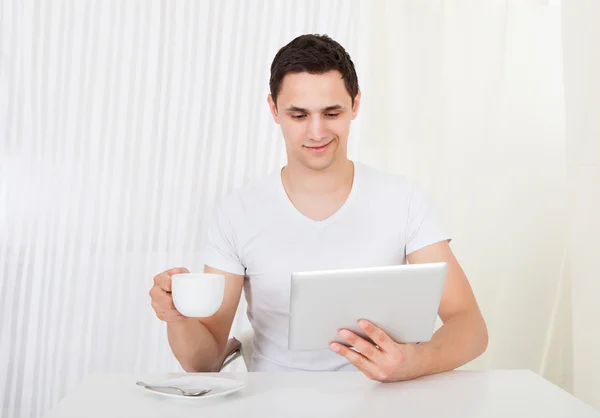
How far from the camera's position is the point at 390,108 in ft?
8.67

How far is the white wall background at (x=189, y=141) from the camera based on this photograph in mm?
2598

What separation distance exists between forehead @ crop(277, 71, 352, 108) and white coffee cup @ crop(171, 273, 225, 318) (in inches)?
24.9

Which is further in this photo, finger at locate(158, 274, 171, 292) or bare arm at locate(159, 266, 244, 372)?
bare arm at locate(159, 266, 244, 372)

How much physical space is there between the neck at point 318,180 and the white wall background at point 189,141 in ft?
3.02

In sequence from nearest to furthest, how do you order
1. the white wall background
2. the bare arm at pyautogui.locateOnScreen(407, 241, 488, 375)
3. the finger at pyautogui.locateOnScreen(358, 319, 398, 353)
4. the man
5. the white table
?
the white table < the finger at pyautogui.locateOnScreen(358, 319, 398, 353) < the bare arm at pyautogui.locateOnScreen(407, 241, 488, 375) < the man < the white wall background

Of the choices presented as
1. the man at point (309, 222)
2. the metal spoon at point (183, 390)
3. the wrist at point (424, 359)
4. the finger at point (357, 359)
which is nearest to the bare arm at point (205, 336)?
the man at point (309, 222)

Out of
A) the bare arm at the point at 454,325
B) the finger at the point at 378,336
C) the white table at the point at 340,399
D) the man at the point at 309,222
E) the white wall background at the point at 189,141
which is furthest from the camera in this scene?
the white wall background at the point at 189,141

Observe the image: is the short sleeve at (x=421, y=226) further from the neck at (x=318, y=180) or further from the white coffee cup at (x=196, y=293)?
the white coffee cup at (x=196, y=293)

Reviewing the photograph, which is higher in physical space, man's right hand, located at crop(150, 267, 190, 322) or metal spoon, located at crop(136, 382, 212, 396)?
man's right hand, located at crop(150, 267, 190, 322)

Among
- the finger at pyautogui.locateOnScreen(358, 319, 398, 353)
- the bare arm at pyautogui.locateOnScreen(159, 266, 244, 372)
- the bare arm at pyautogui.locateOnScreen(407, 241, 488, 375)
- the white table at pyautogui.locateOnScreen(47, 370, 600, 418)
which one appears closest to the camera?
the white table at pyautogui.locateOnScreen(47, 370, 600, 418)

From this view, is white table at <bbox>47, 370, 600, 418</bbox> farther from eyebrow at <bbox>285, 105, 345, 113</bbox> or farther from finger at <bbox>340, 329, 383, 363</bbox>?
eyebrow at <bbox>285, 105, 345, 113</bbox>

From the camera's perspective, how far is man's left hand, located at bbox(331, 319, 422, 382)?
3.84 ft

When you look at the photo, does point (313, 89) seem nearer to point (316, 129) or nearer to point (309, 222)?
point (316, 129)

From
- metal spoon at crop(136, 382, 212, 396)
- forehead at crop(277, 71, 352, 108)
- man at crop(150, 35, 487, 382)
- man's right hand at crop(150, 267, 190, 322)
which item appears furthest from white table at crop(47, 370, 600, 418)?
forehead at crop(277, 71, 352, 108)
